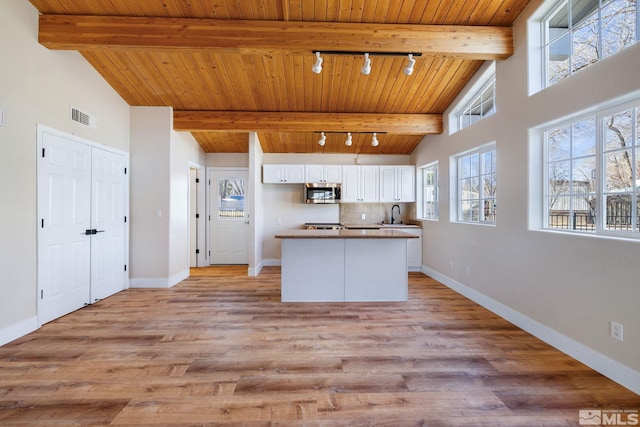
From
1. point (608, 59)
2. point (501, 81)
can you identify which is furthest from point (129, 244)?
point (608, 59)

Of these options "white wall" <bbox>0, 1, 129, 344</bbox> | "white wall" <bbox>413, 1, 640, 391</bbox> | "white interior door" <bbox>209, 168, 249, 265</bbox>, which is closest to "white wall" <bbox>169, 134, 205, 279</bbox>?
"white interior door" <bbox>209, 168, 249, 265</bbox>

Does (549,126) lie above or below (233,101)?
below

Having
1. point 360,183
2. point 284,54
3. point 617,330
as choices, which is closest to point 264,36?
point 284,54

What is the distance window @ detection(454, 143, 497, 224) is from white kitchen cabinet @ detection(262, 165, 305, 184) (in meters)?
3.03

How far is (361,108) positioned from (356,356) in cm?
384

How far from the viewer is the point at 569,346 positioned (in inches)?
103

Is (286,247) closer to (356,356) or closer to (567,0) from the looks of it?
(356,356)

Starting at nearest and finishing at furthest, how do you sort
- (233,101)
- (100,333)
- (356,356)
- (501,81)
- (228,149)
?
1. (356,356)
2. (100,333)
3. (501,81)
4. (233,101)
5. (228,149)

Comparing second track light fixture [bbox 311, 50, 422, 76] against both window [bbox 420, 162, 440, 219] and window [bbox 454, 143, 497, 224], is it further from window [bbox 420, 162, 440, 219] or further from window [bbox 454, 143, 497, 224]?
window [bbox 420, 162, 440, 219]

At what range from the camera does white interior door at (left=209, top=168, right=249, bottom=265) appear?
6672 mm

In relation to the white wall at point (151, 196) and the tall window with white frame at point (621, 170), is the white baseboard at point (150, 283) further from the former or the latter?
the tall window with white frame at point (621, 170)

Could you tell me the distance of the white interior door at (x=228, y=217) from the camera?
263 inches

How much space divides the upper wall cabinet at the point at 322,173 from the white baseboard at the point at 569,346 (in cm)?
337

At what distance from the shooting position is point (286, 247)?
13.5 ft
